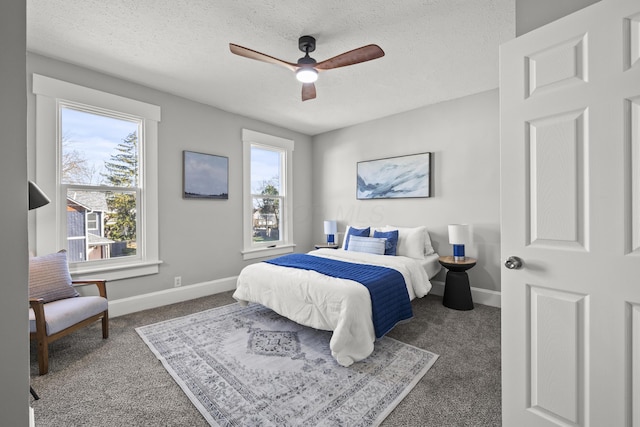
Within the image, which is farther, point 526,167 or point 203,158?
point 203,158

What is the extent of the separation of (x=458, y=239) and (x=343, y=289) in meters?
A: 1.89

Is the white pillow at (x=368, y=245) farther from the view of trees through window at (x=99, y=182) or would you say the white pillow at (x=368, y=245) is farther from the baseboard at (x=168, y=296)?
the view of trees through window at (x=99, y=182)

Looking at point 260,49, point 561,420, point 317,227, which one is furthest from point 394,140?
point 561,420

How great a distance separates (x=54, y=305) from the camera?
230 centimetres

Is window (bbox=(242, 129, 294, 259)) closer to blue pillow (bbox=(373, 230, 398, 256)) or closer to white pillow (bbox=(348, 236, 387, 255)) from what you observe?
white pillow (bbox=(348, 236, 387, 255))

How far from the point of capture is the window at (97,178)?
8.76 ft

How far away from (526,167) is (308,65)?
1.77m

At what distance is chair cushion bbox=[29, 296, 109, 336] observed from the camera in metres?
2.08

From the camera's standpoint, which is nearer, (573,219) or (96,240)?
(573,219)

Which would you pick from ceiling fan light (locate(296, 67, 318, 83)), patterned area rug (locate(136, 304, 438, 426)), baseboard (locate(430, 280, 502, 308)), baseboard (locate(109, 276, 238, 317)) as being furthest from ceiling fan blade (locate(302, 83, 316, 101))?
baseboard (locate(430, 280, 502, 308))

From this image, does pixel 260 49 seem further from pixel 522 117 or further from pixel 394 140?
pixel 394 140

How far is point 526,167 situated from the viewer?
4.47 feet

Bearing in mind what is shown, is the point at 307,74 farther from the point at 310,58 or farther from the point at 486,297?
the point at 486,297

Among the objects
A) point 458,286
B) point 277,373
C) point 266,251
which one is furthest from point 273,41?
point 458,286
